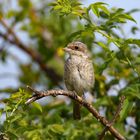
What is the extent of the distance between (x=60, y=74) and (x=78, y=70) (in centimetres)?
235

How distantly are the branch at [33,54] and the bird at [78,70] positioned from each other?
1538mm

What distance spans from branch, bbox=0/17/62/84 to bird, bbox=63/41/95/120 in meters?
1.54

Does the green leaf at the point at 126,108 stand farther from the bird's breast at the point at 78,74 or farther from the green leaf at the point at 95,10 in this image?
the bird's breast at the point at 78,74

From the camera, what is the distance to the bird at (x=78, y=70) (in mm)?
6660

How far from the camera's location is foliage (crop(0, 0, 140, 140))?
4.70 meters

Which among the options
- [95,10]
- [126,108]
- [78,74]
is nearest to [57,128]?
[126,108]

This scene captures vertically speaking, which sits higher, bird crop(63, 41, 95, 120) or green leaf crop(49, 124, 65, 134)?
bird crop(63, 41, 95, 120)

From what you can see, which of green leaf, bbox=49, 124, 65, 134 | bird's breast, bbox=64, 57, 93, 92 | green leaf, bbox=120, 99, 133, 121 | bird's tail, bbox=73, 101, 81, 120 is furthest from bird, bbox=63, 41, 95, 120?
green leaf, bbox=120, 99, 133, 121

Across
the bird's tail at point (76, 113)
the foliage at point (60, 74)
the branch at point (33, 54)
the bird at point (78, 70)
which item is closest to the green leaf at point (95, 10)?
the foliage at point (60, 74)

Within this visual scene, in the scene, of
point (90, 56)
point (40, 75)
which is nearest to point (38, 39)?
point (40, 75)

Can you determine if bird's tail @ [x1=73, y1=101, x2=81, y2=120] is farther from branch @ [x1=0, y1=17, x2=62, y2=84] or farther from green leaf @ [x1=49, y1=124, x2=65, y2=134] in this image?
branch @ [x1=0, y1=17, x2=62, y2=84]

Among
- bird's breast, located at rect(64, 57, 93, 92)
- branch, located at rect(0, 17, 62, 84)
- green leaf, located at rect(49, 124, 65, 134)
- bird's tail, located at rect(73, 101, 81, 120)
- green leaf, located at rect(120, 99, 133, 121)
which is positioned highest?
branch, located at rect(0, 17, 62, 84)

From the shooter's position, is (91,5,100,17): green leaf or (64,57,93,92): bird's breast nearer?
(91,5,100,17): green leaf

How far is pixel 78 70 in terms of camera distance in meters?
6.73
